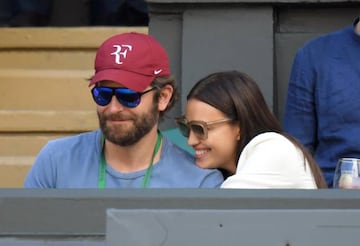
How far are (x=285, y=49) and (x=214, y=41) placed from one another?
39cm

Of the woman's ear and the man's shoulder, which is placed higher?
the man's shoulder

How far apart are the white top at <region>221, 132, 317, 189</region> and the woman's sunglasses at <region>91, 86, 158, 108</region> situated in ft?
1.52

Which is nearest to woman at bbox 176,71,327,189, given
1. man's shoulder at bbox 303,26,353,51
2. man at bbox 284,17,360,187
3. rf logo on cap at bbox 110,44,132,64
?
rf logo on cap at bbox 110,44,132,64

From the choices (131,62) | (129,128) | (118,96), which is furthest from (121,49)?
(129,128)

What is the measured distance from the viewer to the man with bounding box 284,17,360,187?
16.5 ft

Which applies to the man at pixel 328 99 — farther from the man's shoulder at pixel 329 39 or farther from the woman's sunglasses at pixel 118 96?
the woman's sunglasses at pixel 118 96

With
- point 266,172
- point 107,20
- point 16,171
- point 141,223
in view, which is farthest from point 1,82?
point 141,223

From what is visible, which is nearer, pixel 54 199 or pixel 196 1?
pixel 54 199

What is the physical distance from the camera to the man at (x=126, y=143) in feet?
13.8

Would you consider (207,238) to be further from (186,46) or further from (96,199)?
(186,46)

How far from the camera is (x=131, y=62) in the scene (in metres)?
4.25

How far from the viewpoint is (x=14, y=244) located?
3436mm

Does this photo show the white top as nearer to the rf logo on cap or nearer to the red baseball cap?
the red baseball cap

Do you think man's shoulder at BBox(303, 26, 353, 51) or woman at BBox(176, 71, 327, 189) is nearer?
woman at BBox(176, 71, 327, 189)
